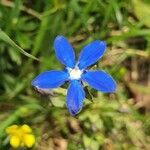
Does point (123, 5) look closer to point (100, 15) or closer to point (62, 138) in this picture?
point (100, 15)

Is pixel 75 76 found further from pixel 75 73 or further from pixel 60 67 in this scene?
pixel 60 67

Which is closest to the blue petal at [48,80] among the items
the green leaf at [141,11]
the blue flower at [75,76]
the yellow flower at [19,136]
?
the blue flower at [75,76]

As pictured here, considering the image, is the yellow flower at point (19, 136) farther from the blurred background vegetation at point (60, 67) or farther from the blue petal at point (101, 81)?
the blue petal at point (101, 81)

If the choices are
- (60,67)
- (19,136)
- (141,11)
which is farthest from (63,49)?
(141,11)

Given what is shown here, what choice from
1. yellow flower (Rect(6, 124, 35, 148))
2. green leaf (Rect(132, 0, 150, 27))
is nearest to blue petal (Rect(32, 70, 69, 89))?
yellow flower (Rect(6, 124, 35, 148))

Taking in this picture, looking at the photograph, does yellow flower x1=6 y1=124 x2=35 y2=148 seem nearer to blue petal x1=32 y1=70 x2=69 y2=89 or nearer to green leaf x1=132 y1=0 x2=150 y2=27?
blue petal x1=32 y1=70 x2=69 y2=89

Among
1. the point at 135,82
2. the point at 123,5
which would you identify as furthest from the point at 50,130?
the point at 123,5
